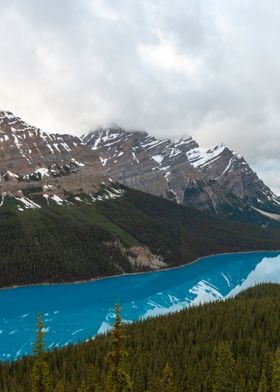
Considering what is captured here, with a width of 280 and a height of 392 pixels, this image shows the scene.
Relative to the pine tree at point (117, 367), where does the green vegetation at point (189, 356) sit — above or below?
below

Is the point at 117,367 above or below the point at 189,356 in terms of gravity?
above

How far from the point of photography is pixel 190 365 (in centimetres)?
8869

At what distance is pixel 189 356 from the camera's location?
95.5 metres

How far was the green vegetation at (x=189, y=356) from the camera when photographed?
76125mm

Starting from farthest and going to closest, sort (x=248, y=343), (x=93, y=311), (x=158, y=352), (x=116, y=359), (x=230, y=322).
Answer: (x=93, y=311)
(x=230, y=322)
(x=248, y=343)
(x=158, y=352)
(x=116, y=359)

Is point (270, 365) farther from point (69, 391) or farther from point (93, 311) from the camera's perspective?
point (93, 311)

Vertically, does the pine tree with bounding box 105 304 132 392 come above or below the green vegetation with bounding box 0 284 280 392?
above

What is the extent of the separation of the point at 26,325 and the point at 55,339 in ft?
87.5

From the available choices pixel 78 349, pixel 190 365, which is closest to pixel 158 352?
pixel 190 365

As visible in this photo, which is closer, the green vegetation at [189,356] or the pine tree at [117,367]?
the pine tree at [117,367]

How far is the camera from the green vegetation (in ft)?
250

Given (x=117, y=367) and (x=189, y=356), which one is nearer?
(x=117, y=367)

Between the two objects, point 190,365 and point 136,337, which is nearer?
point 190,365

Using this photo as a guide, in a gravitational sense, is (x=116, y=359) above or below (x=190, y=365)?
above
